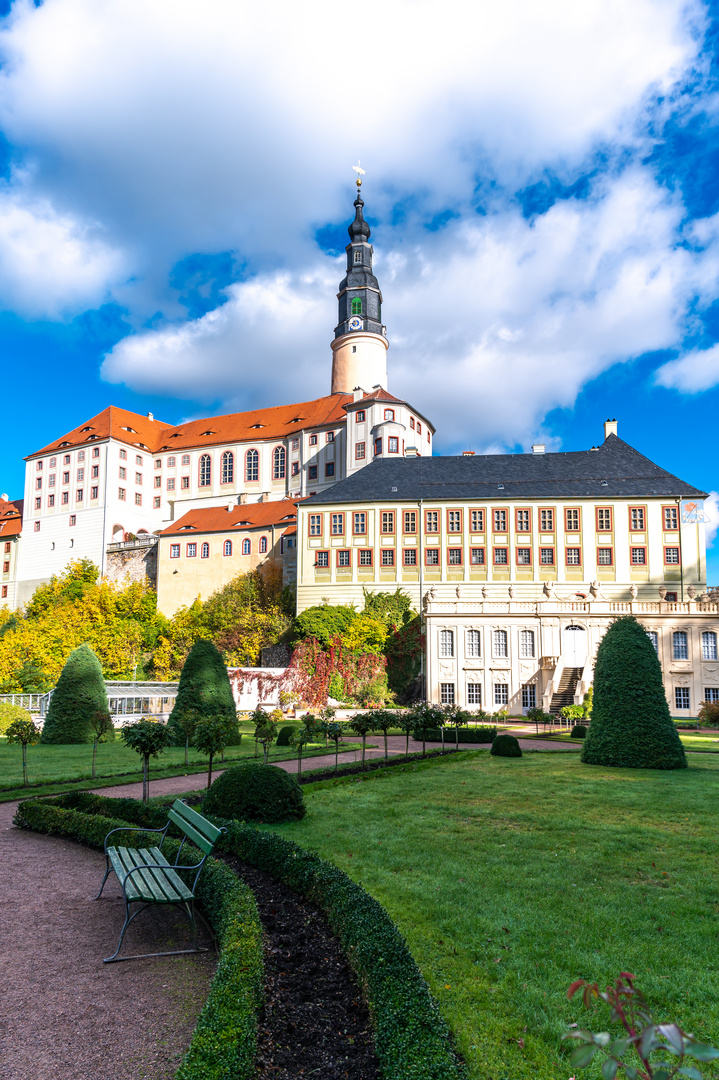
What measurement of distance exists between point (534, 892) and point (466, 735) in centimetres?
1957

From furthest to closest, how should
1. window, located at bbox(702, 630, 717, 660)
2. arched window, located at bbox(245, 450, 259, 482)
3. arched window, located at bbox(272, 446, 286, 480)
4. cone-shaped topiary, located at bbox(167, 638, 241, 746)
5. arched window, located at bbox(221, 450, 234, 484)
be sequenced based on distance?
arched window, located at bbox(221, 450, 234, 484), arched window, located at bbox(245, 450, 259, 482), arched window, located at bbox(272, 446, 286, 480), window, located at bbox(702, 630, 717, 660), cone-shaped topiary, located at bbox(167, 638, 241, 746)

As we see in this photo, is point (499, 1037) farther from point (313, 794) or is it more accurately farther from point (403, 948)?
point (313, 794)

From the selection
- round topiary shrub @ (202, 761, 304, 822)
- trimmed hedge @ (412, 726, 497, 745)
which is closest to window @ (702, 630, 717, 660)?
trimmed hedge @ (412, 726, 497, 745)

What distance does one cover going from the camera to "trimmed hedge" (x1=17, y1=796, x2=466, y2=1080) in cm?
426

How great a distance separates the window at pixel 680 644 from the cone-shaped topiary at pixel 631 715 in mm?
21154

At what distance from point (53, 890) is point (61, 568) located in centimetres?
6840

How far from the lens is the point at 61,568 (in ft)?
235

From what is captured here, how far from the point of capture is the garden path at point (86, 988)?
4.73m

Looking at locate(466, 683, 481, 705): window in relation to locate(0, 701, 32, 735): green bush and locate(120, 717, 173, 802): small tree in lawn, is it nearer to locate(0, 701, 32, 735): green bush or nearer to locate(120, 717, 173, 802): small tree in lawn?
locate(0, 701, 32, 735): green bush

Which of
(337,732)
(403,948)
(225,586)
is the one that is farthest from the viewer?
(225,586)

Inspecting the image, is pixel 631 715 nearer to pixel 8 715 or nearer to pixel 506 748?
pixel 506 748

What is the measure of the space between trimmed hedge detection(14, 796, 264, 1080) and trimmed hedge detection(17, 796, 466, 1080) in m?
0.08

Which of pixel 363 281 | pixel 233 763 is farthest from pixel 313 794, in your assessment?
pixel 363 281

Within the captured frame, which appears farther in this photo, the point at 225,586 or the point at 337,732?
the point at 225,586
